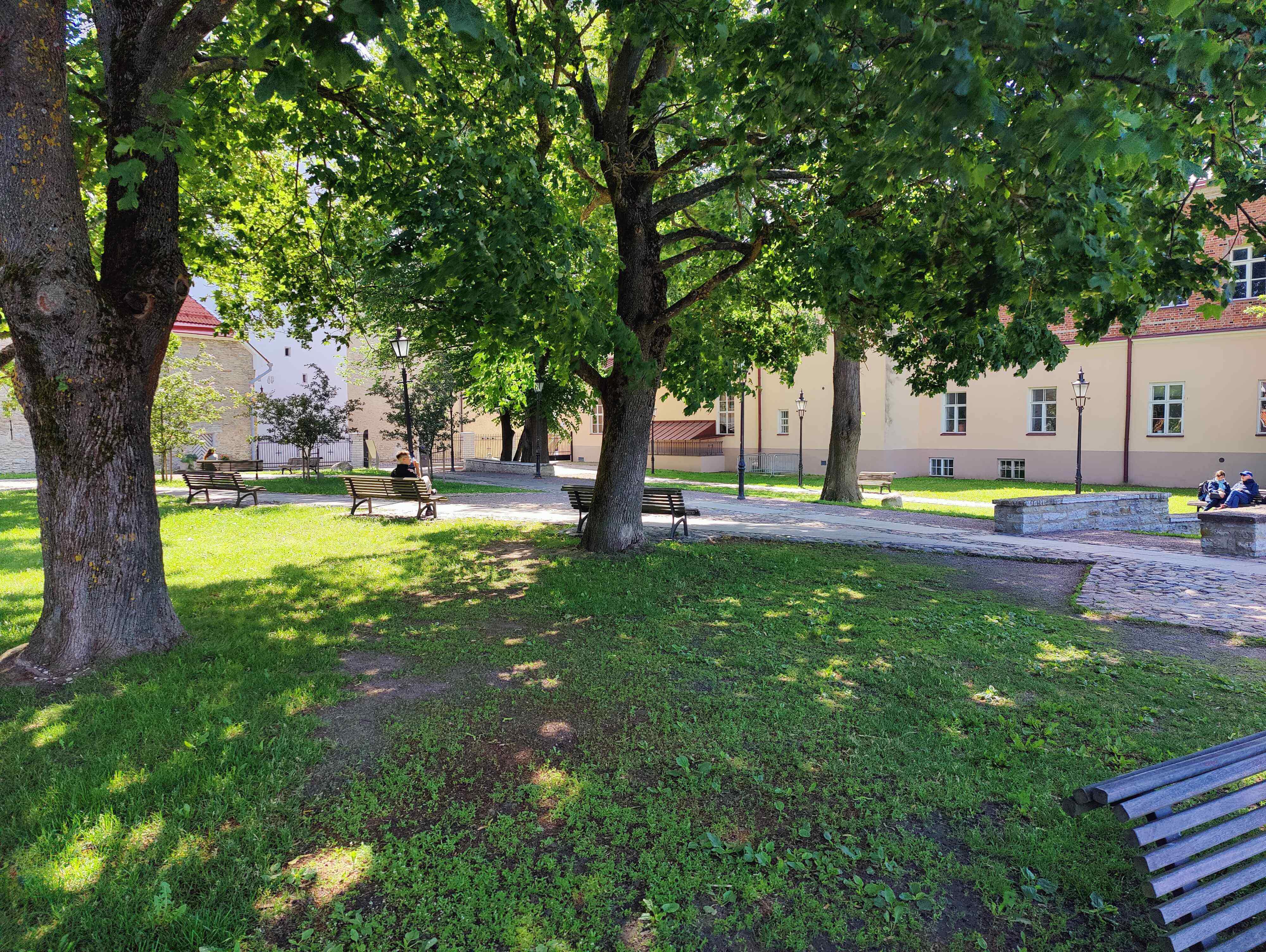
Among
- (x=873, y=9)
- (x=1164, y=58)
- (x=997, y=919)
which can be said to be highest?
(x=873, y=9)

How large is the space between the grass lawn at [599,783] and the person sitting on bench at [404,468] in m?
8.91

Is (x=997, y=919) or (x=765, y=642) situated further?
(x=765, y=642)

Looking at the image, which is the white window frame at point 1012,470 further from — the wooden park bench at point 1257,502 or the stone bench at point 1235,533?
the stone bench at point 1235,533

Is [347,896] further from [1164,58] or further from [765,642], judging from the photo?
[1164,58]

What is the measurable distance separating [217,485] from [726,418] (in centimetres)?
2429

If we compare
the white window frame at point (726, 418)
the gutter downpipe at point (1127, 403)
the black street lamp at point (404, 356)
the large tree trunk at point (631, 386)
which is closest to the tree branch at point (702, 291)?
the large tree trunk at point (631, 386)

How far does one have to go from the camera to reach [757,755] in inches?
160

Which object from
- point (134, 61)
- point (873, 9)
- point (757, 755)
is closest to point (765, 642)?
point (757, 755)

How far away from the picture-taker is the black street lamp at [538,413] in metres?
23.9

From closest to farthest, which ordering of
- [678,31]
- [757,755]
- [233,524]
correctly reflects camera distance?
[757,755] → [678,31] → [233,524]

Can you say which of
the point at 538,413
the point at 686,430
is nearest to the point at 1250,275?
the point at 686,430

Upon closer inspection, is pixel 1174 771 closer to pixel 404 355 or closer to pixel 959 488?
pixel 404 355

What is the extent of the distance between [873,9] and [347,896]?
515 centimetres

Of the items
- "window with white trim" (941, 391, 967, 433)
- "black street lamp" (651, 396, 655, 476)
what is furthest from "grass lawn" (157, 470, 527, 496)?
"window with white trim" (941, 391, 967, 433)
